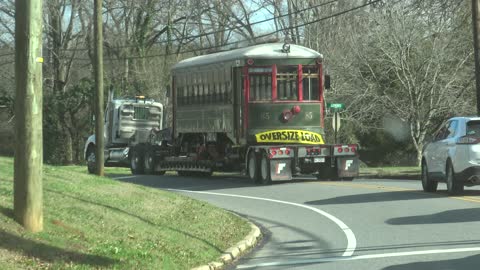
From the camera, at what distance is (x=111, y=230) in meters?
10.5

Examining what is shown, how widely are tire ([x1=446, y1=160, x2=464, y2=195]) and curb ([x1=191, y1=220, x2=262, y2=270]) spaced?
5.96 meters

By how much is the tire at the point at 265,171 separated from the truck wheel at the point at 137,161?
9.41 m

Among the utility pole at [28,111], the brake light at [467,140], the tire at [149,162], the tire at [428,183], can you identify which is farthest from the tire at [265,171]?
the utility pole at [28,111]

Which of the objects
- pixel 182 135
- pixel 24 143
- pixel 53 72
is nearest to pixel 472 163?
pixel 24 143

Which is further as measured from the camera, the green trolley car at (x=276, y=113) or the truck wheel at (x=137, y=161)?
the truck wheel at (x=137, y=161)

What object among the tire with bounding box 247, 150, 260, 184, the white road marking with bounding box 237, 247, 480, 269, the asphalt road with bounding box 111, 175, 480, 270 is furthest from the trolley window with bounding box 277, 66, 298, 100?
the white road marking with bounding box 237, 247, 480, 269

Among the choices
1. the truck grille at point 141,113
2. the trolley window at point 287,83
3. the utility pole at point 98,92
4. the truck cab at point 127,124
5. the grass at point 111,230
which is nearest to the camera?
the grass at point 111,230

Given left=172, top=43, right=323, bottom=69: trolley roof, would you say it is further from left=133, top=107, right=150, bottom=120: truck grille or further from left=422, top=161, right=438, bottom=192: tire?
left=133, top=107, right=150, bottom=120: truck grille

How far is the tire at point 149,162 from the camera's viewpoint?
3068cm

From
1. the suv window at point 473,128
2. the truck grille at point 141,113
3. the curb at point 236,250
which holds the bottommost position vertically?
the curb at point 236,250

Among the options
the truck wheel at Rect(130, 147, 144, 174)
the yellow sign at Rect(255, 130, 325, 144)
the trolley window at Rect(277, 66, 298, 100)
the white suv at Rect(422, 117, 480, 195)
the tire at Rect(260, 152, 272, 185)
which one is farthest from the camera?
the truck wheel at Rect(130, 147, 144, 174)

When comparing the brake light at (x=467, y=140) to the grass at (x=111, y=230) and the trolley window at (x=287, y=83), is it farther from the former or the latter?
the trolley window at (x=287, y=83)

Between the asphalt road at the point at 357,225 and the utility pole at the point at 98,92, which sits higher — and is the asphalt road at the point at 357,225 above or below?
below

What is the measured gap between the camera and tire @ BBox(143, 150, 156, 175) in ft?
101
